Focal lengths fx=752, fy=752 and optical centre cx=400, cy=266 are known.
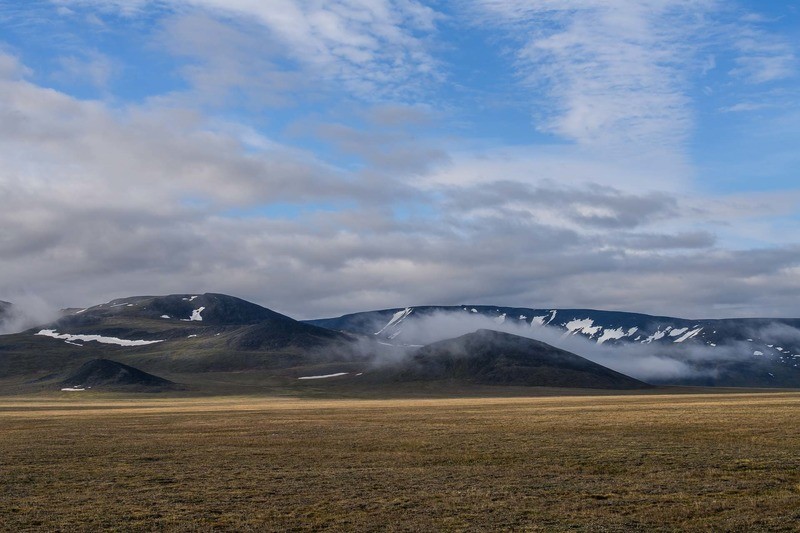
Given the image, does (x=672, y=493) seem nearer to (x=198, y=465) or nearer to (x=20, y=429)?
(x=198, y=465)

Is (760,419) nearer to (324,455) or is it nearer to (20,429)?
(324,455)

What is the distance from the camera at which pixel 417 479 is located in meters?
31.3

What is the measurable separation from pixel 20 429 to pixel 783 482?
59.8 m

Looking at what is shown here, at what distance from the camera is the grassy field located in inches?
928

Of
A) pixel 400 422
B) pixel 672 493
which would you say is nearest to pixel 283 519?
pixel 672 493

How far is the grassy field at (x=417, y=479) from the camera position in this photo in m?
23.6

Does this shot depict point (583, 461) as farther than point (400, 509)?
Yes

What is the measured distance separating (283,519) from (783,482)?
1924cm

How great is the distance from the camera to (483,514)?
24.0 meters

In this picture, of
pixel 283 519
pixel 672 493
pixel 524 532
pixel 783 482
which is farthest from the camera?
pixel 783 482

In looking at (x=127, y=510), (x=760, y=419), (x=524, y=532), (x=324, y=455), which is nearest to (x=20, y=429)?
(x=324, y=455)

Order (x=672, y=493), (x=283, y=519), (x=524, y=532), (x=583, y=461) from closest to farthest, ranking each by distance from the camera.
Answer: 1. (x=524, y=532)
2. (x=283, y=519)
3. (x=672, y=493)
4. (x=583, y=461)

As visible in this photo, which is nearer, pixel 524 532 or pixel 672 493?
pixel 524 532

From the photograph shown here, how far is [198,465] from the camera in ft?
122
